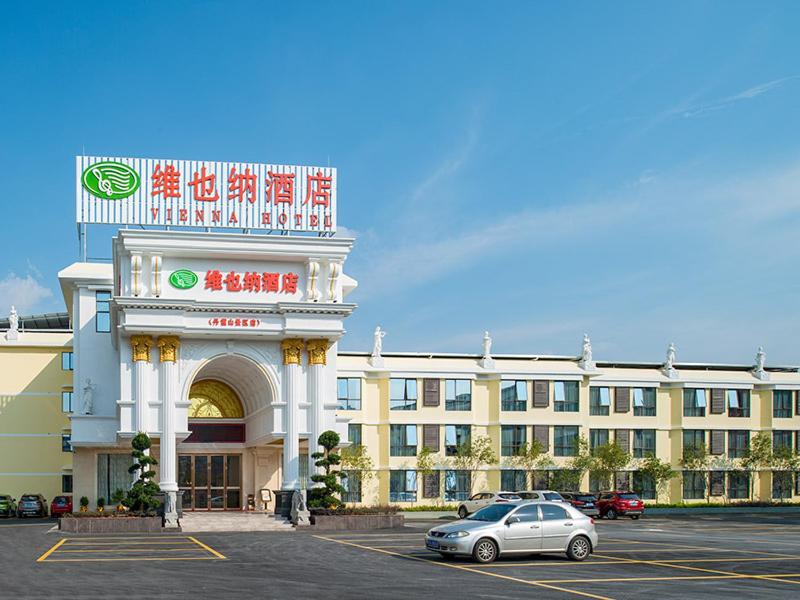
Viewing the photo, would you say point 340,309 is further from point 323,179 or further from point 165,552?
point 165,552

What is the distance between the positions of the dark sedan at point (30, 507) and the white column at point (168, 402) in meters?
15.1

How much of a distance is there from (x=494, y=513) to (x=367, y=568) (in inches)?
154

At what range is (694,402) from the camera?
6856 cm

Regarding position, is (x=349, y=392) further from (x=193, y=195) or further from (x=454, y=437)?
(x=193, y=195)

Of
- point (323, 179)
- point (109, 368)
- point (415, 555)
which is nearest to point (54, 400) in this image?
point (109, 368)

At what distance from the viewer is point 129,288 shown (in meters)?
43.3

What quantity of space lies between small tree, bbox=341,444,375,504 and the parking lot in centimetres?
2383

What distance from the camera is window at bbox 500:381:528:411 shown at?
63969 mm

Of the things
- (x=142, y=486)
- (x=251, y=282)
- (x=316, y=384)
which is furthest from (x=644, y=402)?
(x=142, y=486)

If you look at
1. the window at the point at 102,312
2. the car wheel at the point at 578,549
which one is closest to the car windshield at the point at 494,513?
the car wheel at the point at 578,549

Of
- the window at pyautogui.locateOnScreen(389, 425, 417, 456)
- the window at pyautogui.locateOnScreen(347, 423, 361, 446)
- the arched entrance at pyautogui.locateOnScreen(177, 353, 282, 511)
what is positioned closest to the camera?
the arched entrance at pyautogui.locateOnScreen(177, 353, 282, 511)

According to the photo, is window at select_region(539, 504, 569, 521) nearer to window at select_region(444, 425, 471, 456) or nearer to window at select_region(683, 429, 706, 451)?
window at select_region(444, 425, 471, 456)

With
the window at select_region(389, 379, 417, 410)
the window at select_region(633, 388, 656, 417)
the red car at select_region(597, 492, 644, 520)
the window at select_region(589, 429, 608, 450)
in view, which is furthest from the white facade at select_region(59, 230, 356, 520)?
the window at select_region(633, 388, 656, 417)

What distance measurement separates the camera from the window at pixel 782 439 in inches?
2736
